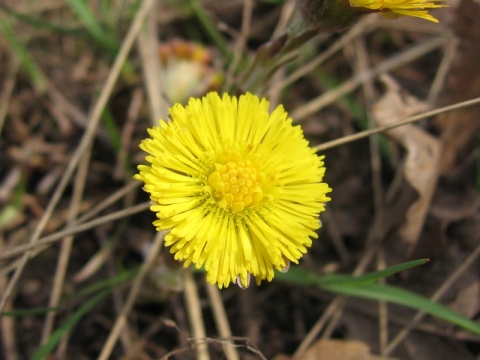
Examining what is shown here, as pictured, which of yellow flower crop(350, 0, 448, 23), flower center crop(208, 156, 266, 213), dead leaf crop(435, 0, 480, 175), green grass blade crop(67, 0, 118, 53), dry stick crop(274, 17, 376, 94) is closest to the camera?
yellow flower crop(350, 0, 448, 23)

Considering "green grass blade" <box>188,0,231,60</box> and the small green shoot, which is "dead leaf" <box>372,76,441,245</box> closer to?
the small green shoot

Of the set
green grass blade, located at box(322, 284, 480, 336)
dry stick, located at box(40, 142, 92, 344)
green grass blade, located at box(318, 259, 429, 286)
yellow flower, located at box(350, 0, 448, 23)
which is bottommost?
green grass blade, located at box(322, 284, 480, 336)

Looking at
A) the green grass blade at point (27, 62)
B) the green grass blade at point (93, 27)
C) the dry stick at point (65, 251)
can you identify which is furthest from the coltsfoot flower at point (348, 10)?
the green grass blade at point (27, 62)

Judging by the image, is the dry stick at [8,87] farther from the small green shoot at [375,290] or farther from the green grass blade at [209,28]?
the small green shoot at [375,290]

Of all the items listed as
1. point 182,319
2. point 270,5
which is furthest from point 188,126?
point 270,5

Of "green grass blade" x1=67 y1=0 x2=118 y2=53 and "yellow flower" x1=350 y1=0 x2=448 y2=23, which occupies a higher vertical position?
"green grass blade" x1=67 y1=0 x2=118 y2=53

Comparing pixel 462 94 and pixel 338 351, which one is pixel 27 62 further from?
pixel 462 94

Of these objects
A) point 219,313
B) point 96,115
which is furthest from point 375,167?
point 96,115

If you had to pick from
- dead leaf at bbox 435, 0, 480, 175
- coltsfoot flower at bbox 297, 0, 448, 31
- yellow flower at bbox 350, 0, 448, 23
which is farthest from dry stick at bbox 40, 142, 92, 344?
dead leaf at bbox 435, 0, 480, 175
